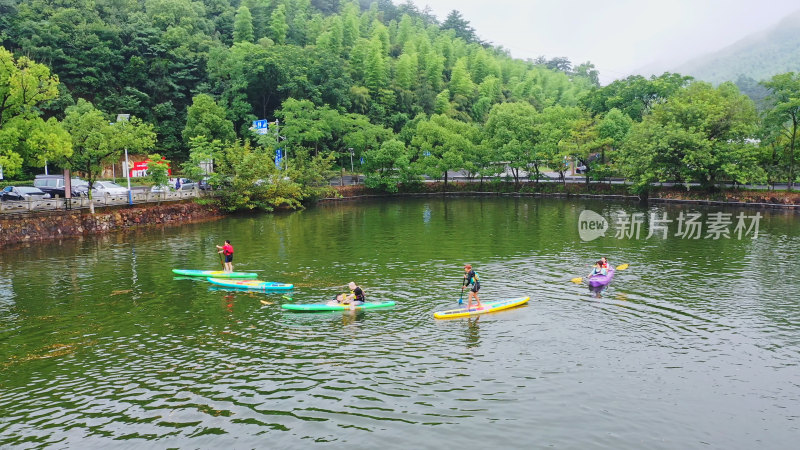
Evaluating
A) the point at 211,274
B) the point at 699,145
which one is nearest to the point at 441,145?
the point at 699,145

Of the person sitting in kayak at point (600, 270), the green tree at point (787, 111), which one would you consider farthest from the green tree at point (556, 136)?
the person sitting in kayak at point (600, 270)

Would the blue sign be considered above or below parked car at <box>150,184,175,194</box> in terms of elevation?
above

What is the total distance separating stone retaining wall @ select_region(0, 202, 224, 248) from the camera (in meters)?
43.0

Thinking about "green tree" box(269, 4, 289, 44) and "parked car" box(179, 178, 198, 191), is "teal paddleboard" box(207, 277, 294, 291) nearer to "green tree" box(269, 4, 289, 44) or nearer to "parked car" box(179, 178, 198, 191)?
"parked car" box(179, 178, 198, 191)

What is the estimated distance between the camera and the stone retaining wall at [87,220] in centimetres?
4297

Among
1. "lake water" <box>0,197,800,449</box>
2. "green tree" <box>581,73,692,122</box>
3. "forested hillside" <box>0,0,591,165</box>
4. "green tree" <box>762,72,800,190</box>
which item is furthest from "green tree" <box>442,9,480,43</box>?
"lake water" <box>0,197,800,449</box>

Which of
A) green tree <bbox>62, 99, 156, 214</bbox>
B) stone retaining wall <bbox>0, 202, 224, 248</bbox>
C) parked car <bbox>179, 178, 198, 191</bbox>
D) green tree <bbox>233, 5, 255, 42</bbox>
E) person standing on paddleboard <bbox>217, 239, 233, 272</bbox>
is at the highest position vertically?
green tree <bbox>233, 5, 255, 42</bbox>

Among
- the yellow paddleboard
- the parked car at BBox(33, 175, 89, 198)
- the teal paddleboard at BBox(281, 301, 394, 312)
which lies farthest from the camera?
the parked car at BBox(33, 175, 89, 198)

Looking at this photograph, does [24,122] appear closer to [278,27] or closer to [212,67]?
[212,67]

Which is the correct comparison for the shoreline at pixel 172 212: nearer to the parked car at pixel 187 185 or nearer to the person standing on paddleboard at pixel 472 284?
the parked car at pixel 187 185

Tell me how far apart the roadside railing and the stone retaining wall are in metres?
0.50

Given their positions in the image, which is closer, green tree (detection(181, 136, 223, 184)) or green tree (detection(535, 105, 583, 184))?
green tree (detection(181, 136, 223, 184))

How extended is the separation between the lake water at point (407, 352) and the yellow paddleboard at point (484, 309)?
24.4 inches

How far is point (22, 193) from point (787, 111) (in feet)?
259
